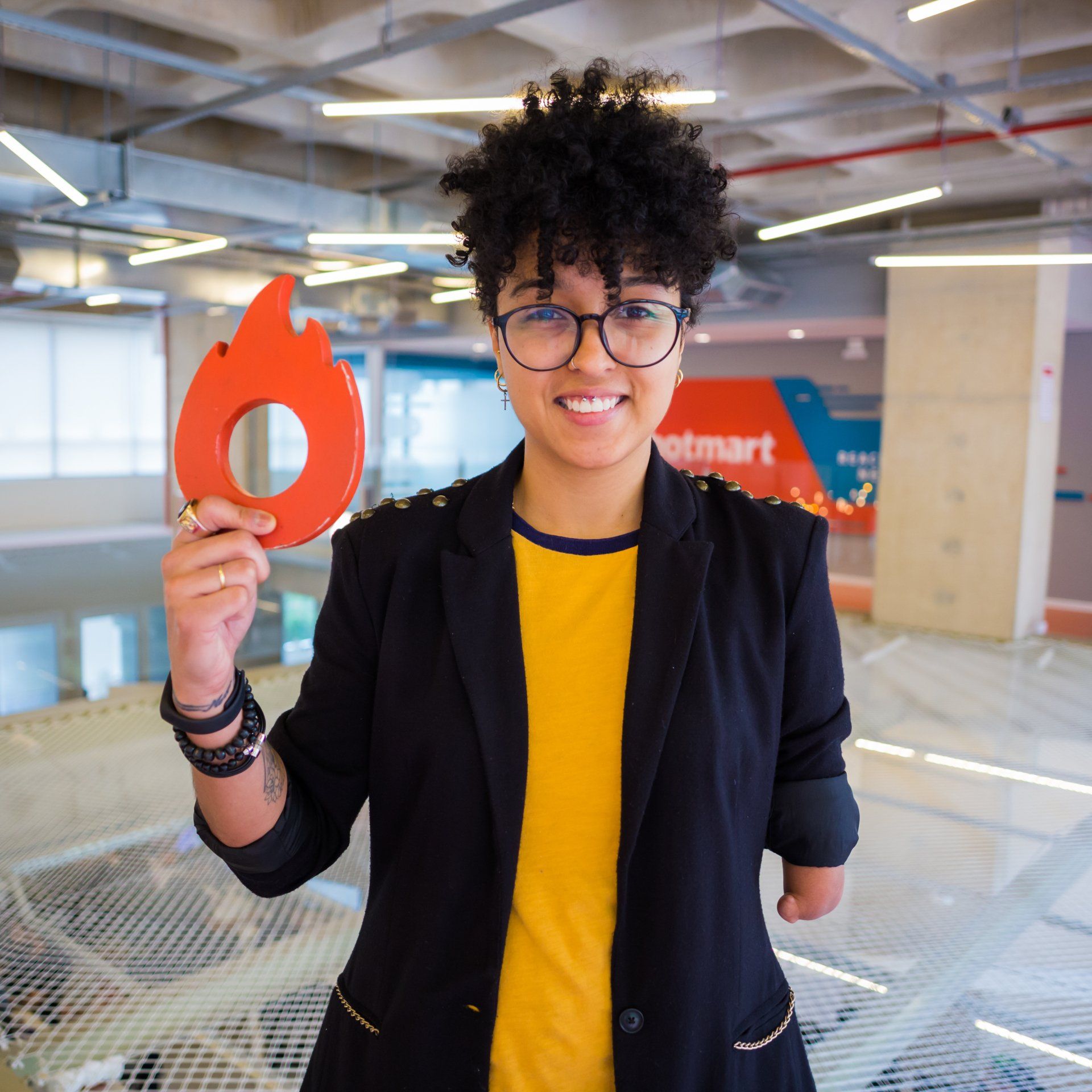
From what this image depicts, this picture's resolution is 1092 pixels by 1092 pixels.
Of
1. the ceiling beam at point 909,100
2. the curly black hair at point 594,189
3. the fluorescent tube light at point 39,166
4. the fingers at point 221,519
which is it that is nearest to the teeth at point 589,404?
the curly black hair at point 594,189

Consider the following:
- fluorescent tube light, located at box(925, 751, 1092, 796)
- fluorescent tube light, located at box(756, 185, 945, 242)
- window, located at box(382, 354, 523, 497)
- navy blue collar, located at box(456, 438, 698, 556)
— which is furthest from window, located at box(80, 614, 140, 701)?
navy blue collar, located at box(456, 438, 698, 556)

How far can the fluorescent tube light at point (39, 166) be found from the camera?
4711mm

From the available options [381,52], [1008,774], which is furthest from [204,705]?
[1008,774]

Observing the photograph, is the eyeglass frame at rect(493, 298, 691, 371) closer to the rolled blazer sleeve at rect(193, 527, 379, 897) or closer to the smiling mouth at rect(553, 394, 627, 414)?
the smiling mouth at rect(553, 394, 627, 414)

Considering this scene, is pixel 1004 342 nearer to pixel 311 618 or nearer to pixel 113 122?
pixel 311 618

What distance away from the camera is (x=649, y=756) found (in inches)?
41.4

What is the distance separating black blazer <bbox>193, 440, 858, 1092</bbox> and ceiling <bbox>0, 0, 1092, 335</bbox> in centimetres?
335

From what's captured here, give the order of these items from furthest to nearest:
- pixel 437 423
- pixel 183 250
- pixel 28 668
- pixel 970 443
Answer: pixel 437 423 < pixel 970 443 < pixel 183 250 < pixel 28 668

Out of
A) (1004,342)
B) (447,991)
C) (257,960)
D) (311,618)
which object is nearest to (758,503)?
(447,991)

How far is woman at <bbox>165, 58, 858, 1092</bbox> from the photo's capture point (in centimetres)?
105

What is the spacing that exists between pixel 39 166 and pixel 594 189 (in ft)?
16.2

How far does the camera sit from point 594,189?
108 centimetres

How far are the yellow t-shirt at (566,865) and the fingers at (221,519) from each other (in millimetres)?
308

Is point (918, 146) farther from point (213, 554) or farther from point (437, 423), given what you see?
point (437, 423)
